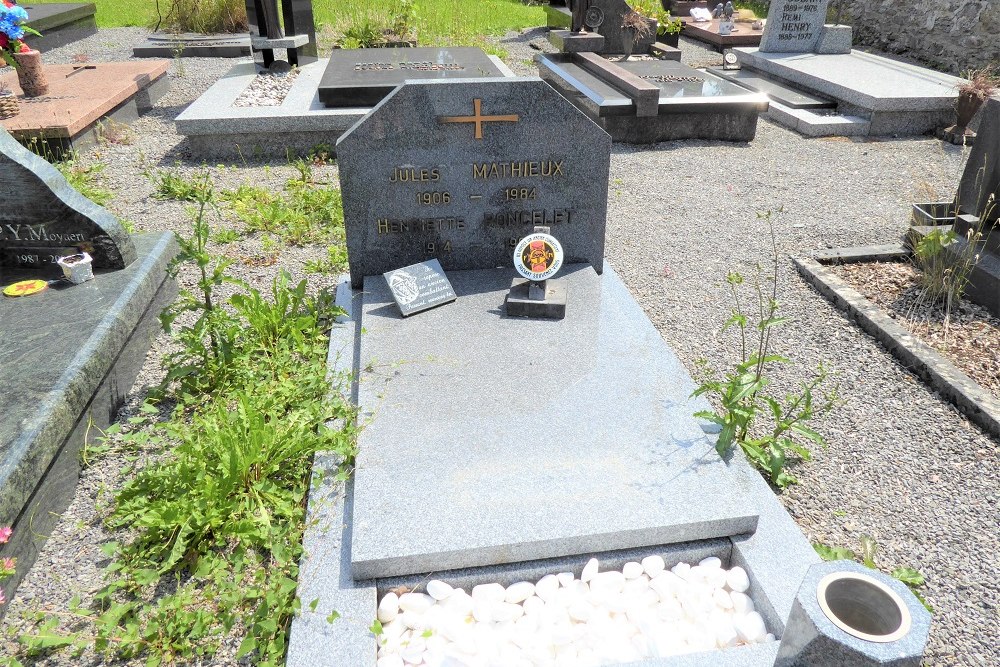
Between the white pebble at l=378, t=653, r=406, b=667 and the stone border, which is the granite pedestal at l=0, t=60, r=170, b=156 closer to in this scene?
the white pebble at l=378, t=653, r=406, b=667

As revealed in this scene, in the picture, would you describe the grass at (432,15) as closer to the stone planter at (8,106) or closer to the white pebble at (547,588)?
the stone planter at (8,106)

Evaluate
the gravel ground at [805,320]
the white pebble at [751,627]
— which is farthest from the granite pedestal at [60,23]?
the white pebble at [751,627]

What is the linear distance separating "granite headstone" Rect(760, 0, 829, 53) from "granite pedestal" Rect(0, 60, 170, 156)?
28.2 feet

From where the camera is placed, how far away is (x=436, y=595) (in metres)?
2.31

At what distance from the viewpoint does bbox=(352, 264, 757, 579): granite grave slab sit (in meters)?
2.38

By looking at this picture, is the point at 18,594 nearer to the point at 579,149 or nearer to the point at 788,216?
the point at 579,149

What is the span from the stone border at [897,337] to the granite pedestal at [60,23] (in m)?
13.3

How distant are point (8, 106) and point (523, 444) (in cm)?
677

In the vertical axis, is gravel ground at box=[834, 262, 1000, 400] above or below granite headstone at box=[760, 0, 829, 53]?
below

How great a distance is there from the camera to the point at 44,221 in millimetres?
3643

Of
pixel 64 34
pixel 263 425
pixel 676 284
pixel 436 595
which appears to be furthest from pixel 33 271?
pixel 64 34

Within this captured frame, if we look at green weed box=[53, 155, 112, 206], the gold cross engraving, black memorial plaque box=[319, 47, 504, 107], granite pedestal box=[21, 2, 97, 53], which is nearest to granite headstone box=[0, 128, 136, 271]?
the gold cross engraving

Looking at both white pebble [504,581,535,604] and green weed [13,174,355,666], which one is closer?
green weed [13,174,355,666]

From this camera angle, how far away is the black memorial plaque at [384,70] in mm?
7211
